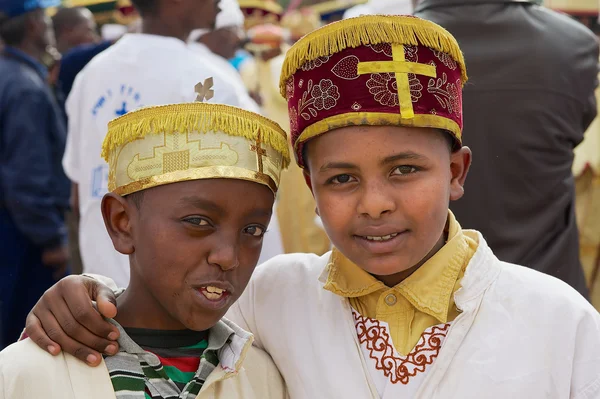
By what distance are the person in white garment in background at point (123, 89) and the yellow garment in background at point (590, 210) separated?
2584 millimetres

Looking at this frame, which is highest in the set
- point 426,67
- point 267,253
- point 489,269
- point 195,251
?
point 426,67

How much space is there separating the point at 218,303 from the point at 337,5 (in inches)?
372

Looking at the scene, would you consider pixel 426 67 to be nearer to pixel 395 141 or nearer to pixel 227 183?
pixel 395 141

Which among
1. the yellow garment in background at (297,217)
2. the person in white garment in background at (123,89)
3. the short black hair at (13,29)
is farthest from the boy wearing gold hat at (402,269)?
the yellow garment in background at (297,217)

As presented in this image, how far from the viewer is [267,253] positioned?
4086 mm

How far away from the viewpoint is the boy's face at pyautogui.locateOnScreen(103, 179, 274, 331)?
7.30 ft

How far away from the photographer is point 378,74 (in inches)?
90.8

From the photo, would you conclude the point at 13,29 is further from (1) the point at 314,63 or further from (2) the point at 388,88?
(2) the point at 388,88

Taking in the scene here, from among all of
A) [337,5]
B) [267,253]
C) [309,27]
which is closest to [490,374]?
[267,253]

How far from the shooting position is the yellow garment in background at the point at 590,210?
529 cm

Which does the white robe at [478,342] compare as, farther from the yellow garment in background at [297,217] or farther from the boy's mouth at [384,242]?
the yellow garment in background at [297,217]

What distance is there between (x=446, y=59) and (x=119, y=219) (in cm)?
103

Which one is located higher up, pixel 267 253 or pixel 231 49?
pixel 231 49

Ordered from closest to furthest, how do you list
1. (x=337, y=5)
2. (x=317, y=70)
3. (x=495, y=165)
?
(x=317, y=70) → (x=495, y=165) → (x=337, y=5)
